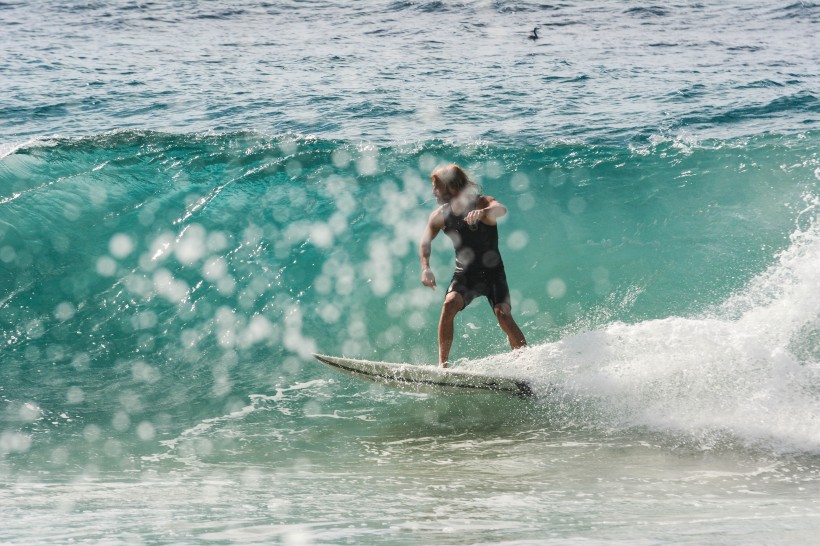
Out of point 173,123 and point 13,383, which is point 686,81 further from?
point 13,383

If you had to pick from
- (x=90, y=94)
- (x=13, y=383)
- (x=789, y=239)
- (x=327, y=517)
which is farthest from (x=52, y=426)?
(x=90, y=94)

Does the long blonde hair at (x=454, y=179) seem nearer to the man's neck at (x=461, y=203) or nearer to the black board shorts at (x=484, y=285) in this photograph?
the man's neck at (x=461, y=203)

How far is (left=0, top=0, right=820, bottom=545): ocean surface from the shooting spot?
14.9ft

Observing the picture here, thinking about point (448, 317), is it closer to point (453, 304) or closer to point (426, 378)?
point (453, 304)

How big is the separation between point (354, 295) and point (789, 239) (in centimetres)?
547

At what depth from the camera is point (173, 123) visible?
46.8 ft

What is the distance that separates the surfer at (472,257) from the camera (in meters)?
6.20

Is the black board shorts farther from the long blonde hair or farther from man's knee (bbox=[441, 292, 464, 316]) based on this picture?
the long blonde hair

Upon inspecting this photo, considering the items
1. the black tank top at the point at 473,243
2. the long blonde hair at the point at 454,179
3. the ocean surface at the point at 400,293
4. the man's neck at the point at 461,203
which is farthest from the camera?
the black tank top at the point at 473,243

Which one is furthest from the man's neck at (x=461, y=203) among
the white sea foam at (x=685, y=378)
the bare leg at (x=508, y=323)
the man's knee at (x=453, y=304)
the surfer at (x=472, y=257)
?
the white sea foam at (x=685, y=378)

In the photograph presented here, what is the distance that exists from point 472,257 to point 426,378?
102 centimetres

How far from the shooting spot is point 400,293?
927cm

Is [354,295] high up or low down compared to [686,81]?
down

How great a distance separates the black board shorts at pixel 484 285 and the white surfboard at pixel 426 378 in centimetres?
58
